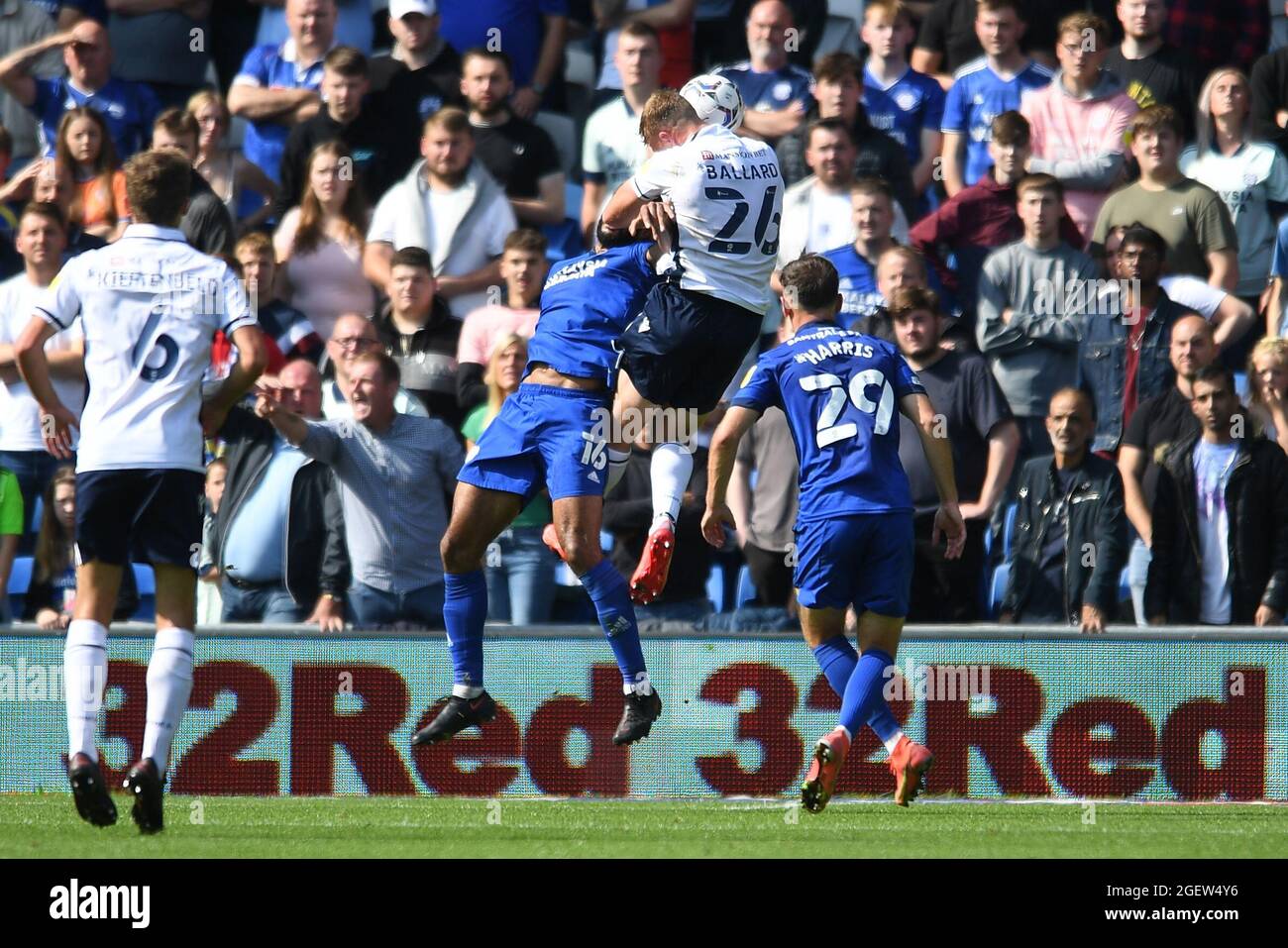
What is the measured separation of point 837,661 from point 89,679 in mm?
3236

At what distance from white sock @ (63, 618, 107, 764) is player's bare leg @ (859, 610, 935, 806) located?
327cm

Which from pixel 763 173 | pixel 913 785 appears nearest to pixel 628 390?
pixel 763 173

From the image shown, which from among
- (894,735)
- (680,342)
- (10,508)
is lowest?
(894,735)

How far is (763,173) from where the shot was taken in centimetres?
853

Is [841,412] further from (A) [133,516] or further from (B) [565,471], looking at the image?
(A) [133,516]

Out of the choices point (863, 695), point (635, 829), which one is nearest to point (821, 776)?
point (863, 695)

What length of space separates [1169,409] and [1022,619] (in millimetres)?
1493

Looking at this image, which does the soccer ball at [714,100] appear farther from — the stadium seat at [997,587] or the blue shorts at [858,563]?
the stadium seat at [997,587]

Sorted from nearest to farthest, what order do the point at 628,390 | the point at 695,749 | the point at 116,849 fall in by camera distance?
the point at 116,849 < the point at 628,390 < the point at 695,749

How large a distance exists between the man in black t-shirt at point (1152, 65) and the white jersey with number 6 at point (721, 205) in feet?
18.9

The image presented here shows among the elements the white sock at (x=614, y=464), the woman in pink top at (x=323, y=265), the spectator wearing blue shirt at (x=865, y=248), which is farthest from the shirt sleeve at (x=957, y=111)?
the white sock at (x=614, y=464)

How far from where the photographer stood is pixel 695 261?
8484mm

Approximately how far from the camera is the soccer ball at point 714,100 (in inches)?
338

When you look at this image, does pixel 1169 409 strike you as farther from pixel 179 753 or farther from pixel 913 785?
pixel 179 753
